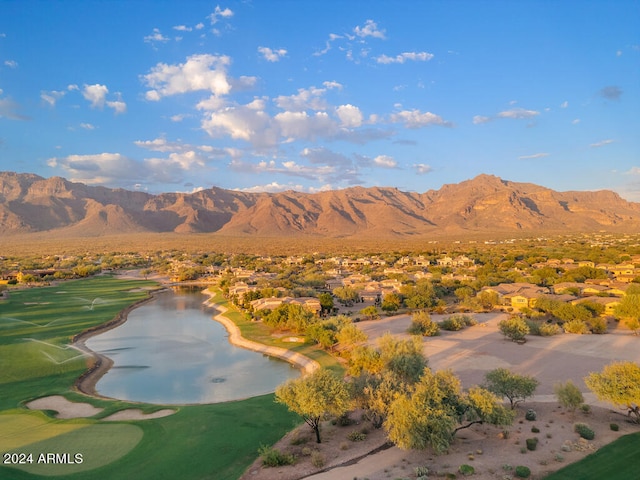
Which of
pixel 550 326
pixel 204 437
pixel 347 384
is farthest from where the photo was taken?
pixel 550 326

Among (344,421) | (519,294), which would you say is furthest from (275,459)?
(519,294)

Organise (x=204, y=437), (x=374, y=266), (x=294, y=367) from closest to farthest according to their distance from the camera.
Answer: (x=204, y=437) < (x=294, y=367) < (x=374, y=266)

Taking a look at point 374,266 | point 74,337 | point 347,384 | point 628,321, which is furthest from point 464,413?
point 374,266

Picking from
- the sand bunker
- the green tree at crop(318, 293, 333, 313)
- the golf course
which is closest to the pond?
the golf course

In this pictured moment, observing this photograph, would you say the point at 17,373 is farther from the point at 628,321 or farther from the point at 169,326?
the point at 628,321

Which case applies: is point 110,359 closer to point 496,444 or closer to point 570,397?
point 496,444

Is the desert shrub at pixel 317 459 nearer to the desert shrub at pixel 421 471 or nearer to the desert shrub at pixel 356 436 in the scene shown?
the desert shrub at pixel 356 436
